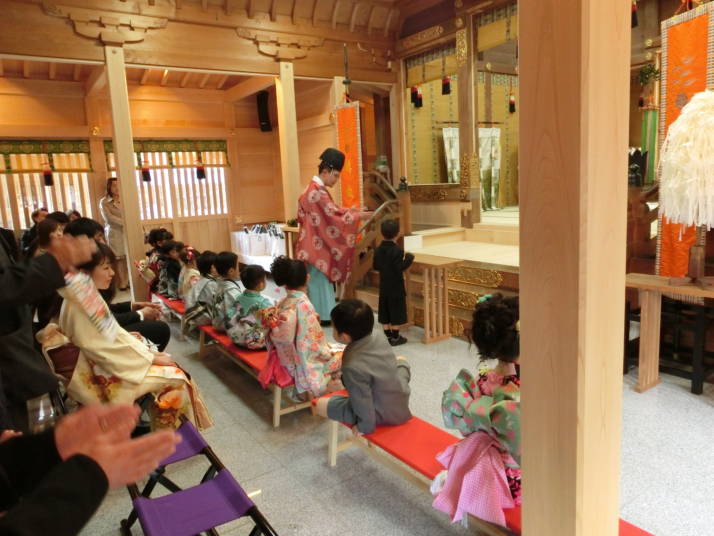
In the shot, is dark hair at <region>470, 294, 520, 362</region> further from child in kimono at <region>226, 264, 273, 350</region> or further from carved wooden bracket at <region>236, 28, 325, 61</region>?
carved wooden bracket at <region>236, 28, 325, 61</region>

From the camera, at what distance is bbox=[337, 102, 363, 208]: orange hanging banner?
247 inches

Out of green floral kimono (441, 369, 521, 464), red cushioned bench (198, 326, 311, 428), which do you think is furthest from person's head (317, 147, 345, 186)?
green floral kimono (441, 369, 521, 464)

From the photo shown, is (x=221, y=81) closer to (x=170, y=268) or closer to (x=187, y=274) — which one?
(x=170, y=268)

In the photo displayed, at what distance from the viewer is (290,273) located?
3025 millimetres

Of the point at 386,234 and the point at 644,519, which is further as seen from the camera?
the point at 386,234

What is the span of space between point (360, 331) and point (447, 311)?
2.43m

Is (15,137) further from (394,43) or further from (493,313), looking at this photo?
(493,313)

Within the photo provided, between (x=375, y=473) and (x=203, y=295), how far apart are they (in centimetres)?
225

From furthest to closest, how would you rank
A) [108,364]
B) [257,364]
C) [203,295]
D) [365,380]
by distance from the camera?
[203,295] → [257,364] → [108,364] → [365,380]

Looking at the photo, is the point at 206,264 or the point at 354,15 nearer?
the point at 206,264

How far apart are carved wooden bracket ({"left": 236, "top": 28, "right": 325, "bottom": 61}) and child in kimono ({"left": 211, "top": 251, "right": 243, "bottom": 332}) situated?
3.40m

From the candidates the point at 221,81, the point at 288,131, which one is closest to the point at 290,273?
the point at 288,131

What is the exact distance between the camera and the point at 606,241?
1.17 metres

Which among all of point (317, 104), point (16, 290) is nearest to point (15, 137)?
point (317, 104)
